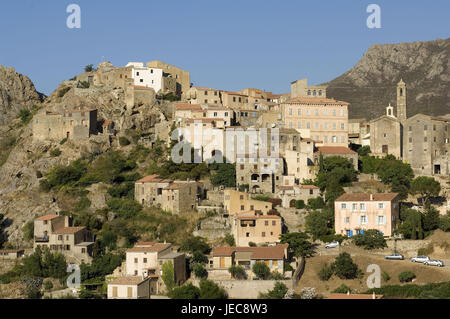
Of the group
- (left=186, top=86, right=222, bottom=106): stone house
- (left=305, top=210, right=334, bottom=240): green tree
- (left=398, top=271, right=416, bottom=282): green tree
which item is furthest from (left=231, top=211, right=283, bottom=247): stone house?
(left=186, top=86, right=222, bottom=106): stone house

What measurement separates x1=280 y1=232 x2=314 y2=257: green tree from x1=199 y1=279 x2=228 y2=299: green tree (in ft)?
21.6

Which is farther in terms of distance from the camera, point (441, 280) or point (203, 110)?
point (203, 110)

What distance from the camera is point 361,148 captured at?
7712 centimetres

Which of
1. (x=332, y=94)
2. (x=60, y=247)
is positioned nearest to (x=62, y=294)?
(x=60, y=247)

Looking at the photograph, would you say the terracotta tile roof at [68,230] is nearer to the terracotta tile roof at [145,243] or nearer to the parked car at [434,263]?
the terracotta tile roof at [145,243]

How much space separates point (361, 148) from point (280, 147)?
10208 mm

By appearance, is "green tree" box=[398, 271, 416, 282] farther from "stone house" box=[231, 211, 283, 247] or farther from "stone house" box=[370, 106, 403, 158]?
"stone house" box=[370, 106, 403, 158]

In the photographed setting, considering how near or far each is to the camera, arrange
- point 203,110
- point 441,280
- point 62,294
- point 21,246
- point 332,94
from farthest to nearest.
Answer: point 332,94 < point 203,110 < point 21,246 < point 62,294 < point 441,280

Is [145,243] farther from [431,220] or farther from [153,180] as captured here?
[431,220]

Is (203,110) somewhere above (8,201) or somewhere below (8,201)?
above

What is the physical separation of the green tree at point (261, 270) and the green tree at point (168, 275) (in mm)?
5480

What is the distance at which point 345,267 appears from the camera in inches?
2047
